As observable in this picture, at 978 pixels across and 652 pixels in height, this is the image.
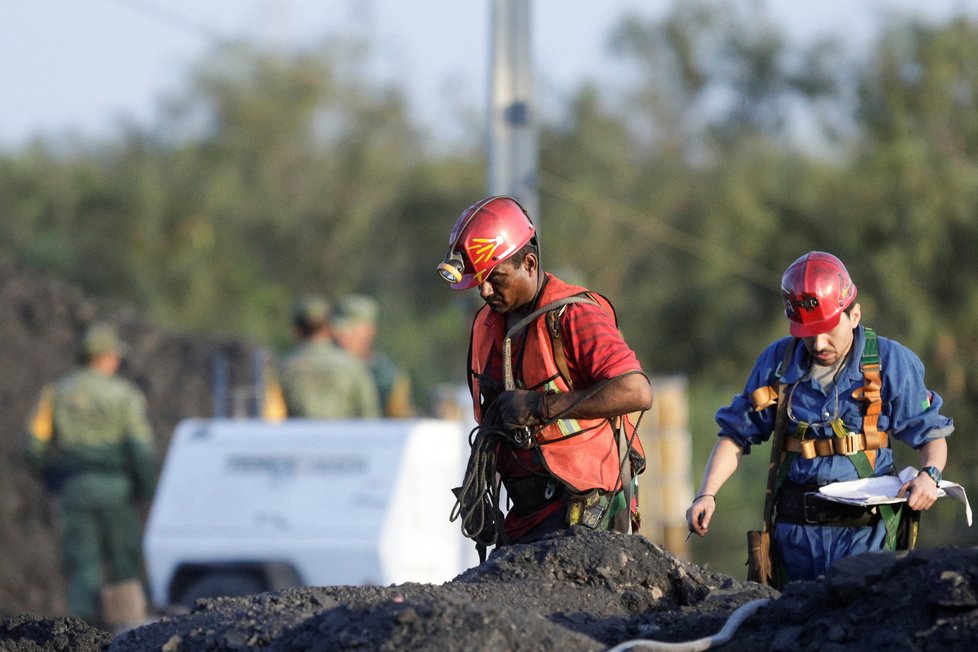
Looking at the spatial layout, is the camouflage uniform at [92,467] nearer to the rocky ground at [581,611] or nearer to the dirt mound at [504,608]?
the rocky ground at [581,611]

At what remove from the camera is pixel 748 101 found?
38.1m

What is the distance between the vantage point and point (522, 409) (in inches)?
233

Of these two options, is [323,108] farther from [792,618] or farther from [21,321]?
[792,618]

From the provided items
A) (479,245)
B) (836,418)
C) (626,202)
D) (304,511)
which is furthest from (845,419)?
(626,202)

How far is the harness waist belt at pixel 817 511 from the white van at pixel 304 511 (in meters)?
4.75

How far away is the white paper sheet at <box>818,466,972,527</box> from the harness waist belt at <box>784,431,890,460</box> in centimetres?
15

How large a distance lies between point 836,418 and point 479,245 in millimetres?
1486

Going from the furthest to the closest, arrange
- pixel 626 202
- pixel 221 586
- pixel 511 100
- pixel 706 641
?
pixel 626 202 → pixel 511 100 → pixel 221 586 → pixel 706 641

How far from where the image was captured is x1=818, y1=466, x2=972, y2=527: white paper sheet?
19.6 feet

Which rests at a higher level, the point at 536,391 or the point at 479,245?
the point at 479,245

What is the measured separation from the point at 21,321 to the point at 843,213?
36.8 feet

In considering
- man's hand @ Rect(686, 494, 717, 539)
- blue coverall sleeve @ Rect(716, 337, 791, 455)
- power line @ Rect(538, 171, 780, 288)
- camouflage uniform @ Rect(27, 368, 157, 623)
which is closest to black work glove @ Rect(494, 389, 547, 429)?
man's hand @ Rect(686, 494, 717, 539)

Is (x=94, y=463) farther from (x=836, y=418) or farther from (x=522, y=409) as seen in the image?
(x=836, y=418)

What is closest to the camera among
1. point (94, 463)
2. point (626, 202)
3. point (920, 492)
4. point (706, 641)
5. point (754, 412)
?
point (706, 641)
